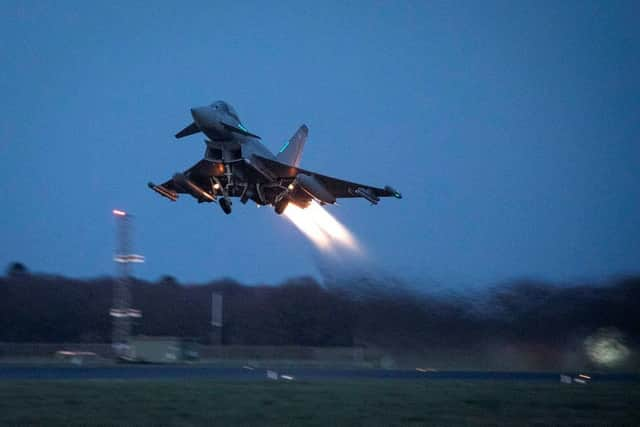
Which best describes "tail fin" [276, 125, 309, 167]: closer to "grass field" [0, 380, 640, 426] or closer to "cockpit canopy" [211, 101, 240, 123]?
"cockpit canopy" [211, 101, 240, 123]

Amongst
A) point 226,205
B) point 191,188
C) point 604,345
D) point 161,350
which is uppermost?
point 191,188

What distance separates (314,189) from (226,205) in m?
2.70

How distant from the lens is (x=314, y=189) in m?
23.0

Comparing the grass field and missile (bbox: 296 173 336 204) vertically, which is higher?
missile (bbox: 296 173 336 204)

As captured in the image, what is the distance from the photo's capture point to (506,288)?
2342 centimetres

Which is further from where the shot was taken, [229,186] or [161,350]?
[161,350]

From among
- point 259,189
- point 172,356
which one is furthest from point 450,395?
point 172,356

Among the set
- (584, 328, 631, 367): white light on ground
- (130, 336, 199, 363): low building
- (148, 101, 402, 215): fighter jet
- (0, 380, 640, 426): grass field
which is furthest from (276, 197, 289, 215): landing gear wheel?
(130, 336, 199, 363): low building

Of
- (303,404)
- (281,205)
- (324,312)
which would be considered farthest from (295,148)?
(303,404)

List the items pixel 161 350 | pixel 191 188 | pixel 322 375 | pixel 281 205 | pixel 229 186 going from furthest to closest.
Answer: pixel 161 350 → pixel 322 375 → pixel 281 205 → pixel 229 186 → pixel 191 188

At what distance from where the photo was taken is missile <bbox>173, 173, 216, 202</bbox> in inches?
862

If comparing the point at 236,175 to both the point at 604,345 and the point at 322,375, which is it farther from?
the point at 604,345

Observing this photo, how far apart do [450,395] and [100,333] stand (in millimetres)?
42113

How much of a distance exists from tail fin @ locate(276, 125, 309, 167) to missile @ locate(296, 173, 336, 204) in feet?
11.8
